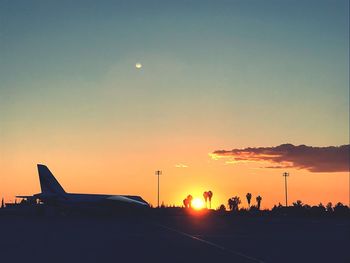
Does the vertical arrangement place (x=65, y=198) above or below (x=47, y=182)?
below

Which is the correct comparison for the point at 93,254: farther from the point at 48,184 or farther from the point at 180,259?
the point at 48,184

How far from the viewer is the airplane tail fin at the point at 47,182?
7619 centimetres

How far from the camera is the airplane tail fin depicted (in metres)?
76.2

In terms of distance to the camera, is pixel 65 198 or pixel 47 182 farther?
pixel 47 182

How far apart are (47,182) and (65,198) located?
4.96 metres

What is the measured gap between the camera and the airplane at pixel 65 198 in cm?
7100

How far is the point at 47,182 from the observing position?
76625mm

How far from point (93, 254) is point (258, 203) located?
177348 mm

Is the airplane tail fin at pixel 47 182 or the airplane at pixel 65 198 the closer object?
the airplane at pixel 65 198

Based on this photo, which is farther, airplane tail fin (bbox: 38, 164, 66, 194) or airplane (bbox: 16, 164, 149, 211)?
airplane tail fin (bbox: 38, 164, 66, 194)

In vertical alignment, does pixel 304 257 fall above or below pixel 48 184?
below

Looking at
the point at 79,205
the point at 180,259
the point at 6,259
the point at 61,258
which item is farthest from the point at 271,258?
the point at 79,205

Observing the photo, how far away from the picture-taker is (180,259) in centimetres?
1859

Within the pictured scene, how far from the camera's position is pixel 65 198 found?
7375 cm
